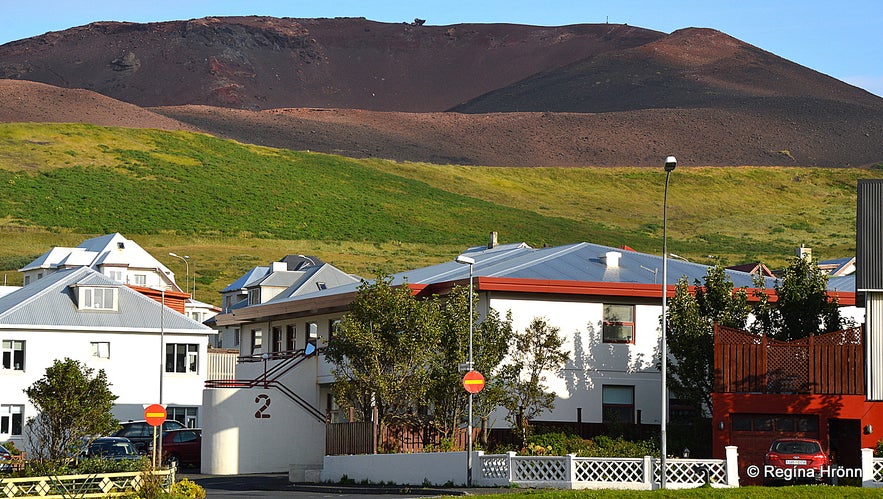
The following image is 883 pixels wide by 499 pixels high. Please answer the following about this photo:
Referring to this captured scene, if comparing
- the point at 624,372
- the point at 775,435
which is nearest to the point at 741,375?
the point at 775,435

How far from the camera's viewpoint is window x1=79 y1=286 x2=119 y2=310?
63594 millimetres

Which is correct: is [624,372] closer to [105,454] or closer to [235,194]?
[105,454]

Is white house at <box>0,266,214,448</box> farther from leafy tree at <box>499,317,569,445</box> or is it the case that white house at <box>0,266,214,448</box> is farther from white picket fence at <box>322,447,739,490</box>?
white picket fence at <box>322,447,739,490</box>

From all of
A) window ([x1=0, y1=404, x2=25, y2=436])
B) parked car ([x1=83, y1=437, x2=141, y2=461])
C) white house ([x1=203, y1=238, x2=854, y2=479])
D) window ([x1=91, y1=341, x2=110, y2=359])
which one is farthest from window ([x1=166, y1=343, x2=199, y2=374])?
parked car ([x1=83, y1=437, x2=141, y2=461])

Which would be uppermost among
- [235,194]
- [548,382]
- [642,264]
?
[235,194]

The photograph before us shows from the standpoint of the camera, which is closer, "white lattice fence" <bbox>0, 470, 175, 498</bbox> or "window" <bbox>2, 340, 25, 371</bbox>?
"white lattice fence" <bbox>0, 470, 175, 498</bbox>

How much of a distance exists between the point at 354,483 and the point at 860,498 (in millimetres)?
16923

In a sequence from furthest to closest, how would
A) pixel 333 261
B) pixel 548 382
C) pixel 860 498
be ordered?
pixel 333 261
pixel 548 382
pixel 860 498

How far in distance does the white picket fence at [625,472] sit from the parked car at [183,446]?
20.7m

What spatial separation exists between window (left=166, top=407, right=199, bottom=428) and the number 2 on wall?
58.6 ft

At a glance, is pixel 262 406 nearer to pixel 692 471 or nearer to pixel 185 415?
pixel 185 415

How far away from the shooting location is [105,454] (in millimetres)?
45094

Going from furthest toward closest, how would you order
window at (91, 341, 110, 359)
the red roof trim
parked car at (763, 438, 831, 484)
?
window at (91, 341, 110, 359), the red roof trim, parked car at (763, 438, 831, 484)

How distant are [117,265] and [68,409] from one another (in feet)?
198
